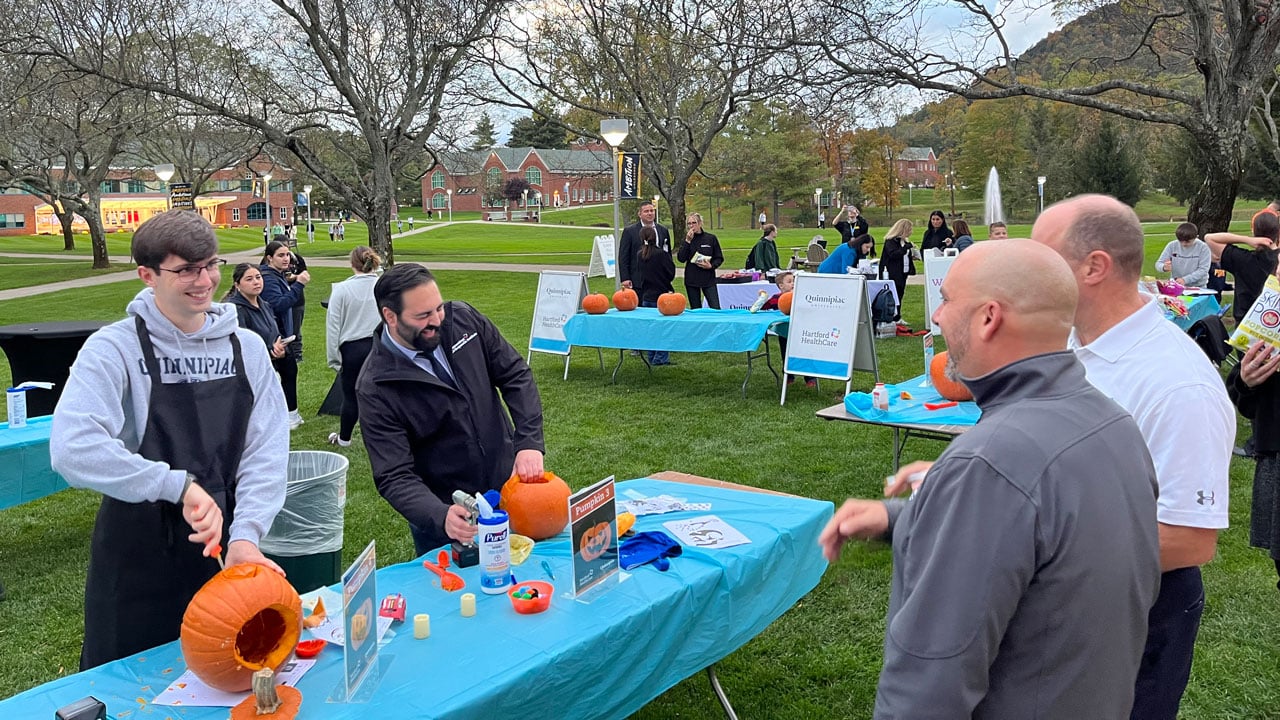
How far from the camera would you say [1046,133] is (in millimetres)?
65688

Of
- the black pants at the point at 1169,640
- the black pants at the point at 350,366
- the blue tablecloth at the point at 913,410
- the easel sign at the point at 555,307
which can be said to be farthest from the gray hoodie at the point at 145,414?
the easel sign at the point at 555,307

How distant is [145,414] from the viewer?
2664 millimetres

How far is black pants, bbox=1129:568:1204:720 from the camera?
2295 millimetres

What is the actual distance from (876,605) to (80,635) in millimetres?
4261

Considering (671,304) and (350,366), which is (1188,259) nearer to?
(671,304)

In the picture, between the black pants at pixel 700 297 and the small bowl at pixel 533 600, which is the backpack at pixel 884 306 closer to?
the black pants at pixel 700 297

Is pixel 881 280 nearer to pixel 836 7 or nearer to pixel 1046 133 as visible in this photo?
pixel 836 7

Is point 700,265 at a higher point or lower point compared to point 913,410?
higher

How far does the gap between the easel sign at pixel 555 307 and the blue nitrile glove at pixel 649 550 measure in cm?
859

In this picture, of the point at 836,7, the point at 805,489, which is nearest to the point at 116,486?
the point at 805,489

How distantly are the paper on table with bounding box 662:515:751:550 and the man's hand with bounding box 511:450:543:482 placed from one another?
0.52 metres

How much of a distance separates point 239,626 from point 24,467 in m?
3.97

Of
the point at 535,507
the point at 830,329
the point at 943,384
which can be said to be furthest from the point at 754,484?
the point at 535,507

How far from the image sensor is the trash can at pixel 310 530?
4.20 metres
